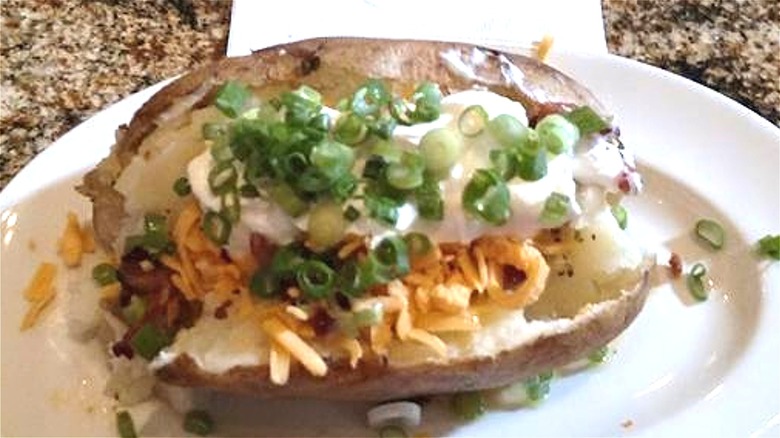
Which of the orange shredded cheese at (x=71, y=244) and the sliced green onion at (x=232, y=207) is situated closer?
the sliced green onion at (x=232, y=207)

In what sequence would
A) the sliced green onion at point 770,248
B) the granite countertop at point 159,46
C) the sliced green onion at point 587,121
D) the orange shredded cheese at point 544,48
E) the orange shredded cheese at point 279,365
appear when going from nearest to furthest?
1. the orange shredded cheese at point 279,365
2. the sliced green onion at point 587,121
3. the sliced green onion at point 770,248
4. the orange shredded cheese at point 544,48
5. the granite countertop at point 159,46

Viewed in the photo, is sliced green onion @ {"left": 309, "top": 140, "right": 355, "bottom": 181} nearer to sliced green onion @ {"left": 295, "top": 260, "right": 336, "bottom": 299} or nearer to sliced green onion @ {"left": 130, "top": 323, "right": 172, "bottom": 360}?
sliced green onion @ {"left": 295, "top": 260, "right": 336, "bottom": 299}

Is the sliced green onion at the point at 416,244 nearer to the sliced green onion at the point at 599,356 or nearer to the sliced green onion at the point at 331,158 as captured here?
the sliced green onion at the point at 331,158

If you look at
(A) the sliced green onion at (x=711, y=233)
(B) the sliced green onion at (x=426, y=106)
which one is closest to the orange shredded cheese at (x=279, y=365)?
(B) the sliced green onion at (x=426, y=106)

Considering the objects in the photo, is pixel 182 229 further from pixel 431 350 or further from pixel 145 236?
pixel 431 350

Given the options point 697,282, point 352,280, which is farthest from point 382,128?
point 697,282

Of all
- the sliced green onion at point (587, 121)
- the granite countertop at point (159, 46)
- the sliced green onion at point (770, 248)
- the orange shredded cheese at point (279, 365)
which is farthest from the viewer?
the granite countertop at point (159, 46)
